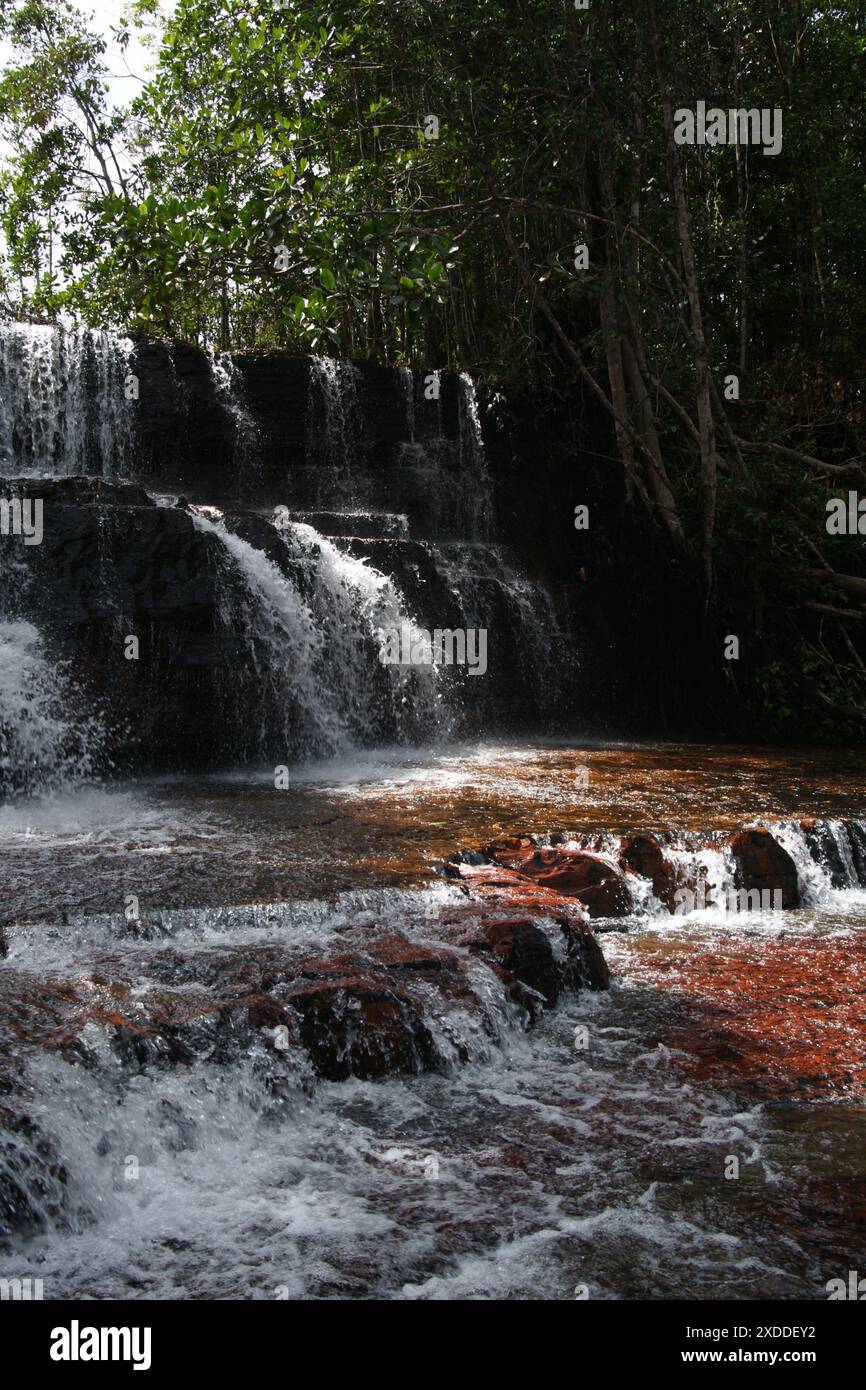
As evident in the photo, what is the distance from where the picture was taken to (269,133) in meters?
12.8

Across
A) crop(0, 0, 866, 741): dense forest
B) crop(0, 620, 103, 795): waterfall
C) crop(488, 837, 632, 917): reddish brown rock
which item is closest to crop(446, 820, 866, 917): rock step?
crop(488, 837, 632, 917): reddish brown rock

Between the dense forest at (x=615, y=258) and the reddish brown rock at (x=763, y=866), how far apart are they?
6203mm

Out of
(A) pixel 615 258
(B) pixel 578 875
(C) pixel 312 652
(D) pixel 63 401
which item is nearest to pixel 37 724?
(C) pixel 312 652

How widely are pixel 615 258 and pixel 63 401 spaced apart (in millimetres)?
6695

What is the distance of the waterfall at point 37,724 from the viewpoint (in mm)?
9555

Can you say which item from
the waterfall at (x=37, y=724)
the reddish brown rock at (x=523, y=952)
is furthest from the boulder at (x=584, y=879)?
the waterfall at (x=37, y=724)

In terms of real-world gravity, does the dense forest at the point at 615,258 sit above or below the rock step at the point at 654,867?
above

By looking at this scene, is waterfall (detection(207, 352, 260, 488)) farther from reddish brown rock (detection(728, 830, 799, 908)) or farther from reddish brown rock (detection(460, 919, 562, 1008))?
reddish brown rock (detection(460, 919, 562, 1008))

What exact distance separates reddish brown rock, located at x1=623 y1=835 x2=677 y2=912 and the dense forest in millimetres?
6345

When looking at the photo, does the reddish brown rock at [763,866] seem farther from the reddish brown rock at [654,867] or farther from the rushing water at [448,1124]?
the reddish brown rock at [654,867]

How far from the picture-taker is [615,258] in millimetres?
14172

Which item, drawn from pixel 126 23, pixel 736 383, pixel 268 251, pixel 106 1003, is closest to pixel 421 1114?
pixel 106 1003

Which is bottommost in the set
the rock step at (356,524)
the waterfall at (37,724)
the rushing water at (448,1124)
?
the rushing water at (448,1124)

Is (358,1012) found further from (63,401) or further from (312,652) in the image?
(63,401)
